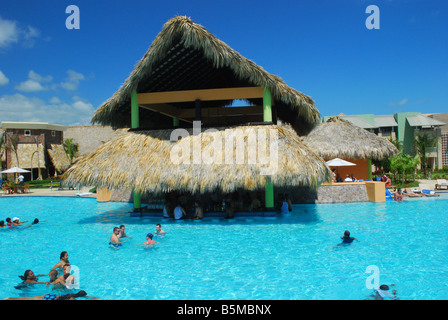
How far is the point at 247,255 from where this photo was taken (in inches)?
276

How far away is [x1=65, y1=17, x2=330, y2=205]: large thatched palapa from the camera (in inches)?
384

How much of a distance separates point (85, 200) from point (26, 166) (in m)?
18.7

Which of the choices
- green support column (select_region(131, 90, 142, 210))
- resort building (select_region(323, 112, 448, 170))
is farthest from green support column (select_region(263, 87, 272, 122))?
resort building (select_region(323, 112, 448, 170))

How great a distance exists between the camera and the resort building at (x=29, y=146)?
30.9 metres

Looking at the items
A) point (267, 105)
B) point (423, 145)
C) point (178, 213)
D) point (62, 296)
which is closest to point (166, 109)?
point (267, 105)

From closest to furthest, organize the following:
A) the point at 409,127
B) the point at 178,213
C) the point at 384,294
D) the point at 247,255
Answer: the point at 384,294, the point at 247,255, the point at 178,213, the point at 409,127

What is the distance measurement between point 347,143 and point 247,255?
41.3 feet

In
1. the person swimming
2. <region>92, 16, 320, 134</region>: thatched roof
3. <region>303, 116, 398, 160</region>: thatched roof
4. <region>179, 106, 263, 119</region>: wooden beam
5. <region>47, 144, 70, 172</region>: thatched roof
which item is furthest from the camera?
<region>47, 144, 70, 172</region>: thatched roof

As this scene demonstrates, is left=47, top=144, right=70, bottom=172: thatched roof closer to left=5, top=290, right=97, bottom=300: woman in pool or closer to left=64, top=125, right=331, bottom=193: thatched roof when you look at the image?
left=64, top=125, right=331, bottom=193: thatched roof

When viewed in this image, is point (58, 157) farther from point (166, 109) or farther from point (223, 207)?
point (223, 207)

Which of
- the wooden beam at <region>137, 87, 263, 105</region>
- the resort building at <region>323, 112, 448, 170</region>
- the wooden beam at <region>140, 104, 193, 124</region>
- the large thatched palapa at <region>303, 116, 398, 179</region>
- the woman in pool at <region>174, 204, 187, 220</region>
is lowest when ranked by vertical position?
the woman in pool at <region>174, 204, 187, 220</region>

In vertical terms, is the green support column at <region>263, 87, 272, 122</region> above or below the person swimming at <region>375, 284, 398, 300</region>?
above

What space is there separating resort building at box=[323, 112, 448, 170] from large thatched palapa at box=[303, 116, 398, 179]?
51.6 ft

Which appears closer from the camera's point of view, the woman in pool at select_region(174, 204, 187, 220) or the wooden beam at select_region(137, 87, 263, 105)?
the woman in pool at select_region(174, 204, 187, 220)
